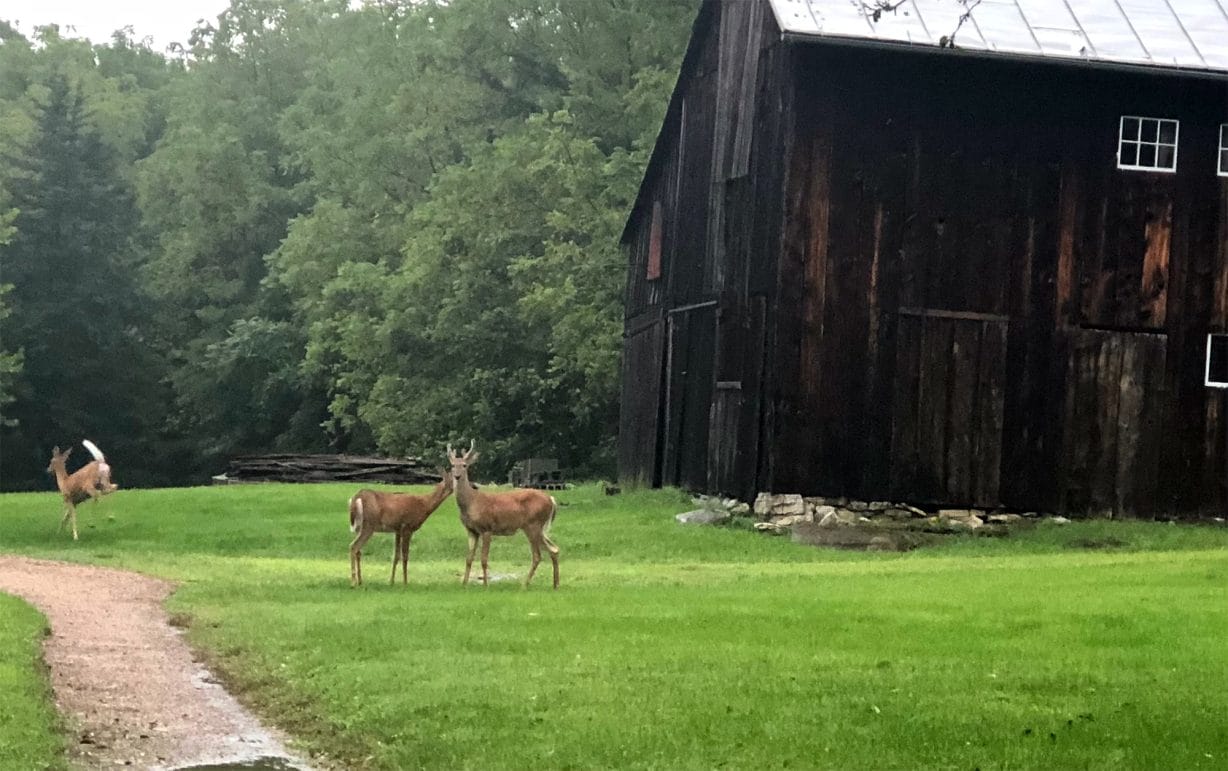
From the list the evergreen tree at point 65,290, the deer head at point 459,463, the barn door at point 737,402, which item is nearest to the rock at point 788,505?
the barn door at point 737,402

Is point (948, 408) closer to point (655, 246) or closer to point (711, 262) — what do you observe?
point (711, 262)

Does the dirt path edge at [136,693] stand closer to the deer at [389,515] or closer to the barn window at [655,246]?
the deer at [389,515]

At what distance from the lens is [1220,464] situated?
27.4m

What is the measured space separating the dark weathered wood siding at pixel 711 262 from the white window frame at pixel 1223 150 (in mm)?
7089

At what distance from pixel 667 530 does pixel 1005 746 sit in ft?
56.9

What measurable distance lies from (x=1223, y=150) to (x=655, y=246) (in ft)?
38.1

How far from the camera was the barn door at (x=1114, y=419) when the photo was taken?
1064 inches

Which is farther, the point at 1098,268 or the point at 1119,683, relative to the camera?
the point at 1098,268

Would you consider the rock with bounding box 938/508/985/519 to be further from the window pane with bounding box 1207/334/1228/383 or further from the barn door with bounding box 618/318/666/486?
the barn door with bounding box 618/318/666/486

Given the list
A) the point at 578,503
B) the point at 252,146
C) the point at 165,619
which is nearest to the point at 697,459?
the point at 578,503

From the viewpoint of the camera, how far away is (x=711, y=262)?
1184 inches

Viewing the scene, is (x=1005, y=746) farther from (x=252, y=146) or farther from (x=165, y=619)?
(x=252, y=146)

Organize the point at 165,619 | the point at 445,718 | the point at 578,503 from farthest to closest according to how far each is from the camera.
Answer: the point at 578,503, the point at 165,619, the point at 445,718

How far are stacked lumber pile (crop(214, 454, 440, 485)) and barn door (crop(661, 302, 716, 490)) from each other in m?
10.0
